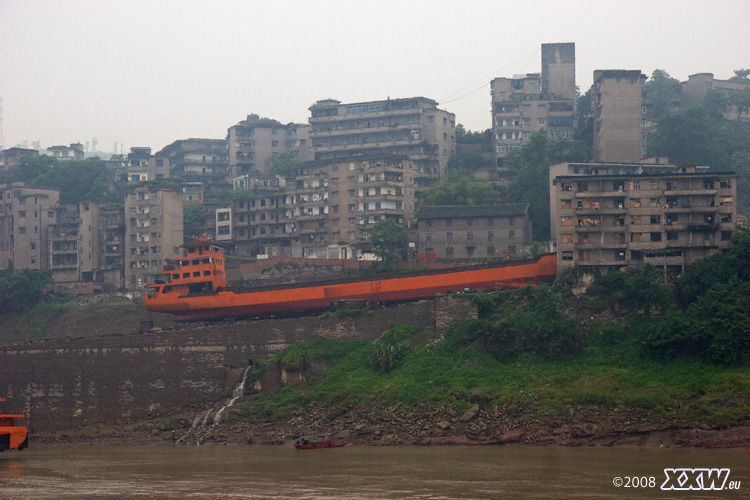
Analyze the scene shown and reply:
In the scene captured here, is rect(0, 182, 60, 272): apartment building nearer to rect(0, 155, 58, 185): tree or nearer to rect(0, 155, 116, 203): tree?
rect(0, 155, 116, 203): tree

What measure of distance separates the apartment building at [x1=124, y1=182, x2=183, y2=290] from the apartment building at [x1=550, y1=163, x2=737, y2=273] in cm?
3686

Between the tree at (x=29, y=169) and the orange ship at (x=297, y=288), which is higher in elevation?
the tree at (x=29, y=169)

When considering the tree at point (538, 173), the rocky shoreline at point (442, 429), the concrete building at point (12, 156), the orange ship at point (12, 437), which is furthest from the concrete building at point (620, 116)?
the concrete building at point (12, 156)

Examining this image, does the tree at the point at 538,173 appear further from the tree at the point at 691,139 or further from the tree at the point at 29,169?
the tree at the point at 29,169

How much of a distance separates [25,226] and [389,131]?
119 ft

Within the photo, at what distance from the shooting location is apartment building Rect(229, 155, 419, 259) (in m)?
80.7

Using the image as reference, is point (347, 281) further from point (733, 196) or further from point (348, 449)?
point (733, 196)

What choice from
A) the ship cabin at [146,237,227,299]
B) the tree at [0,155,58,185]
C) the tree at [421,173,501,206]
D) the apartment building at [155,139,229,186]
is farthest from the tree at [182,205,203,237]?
the tree at [421,173,501,206]

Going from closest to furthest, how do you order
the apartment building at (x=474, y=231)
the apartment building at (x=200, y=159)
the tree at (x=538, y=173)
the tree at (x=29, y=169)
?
the apartment building at (x=474, y=231) → the tree at (x=538, y=173) → the tree at (x=29, y=169) → the apartment building at (x=200, y=159)

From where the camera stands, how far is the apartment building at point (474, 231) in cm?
7338

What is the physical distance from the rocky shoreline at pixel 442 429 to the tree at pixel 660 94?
55194 mm

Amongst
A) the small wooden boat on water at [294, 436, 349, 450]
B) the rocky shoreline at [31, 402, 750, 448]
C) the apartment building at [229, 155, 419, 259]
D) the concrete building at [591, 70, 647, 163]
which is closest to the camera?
the rocky shoreline at [31, 402, 750, 448]

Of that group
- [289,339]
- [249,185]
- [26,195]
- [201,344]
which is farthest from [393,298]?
[26,195]

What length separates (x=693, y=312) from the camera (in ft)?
170
